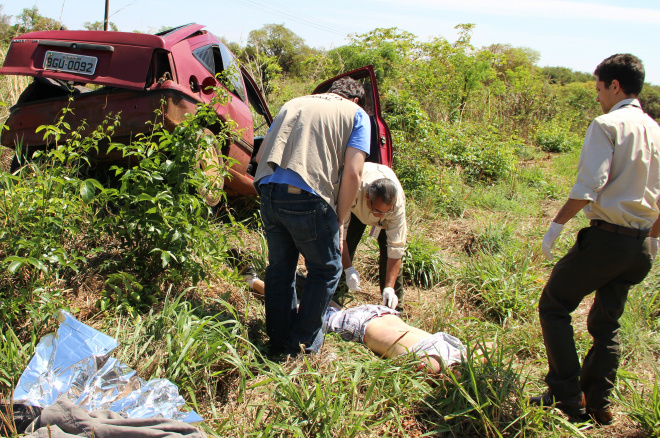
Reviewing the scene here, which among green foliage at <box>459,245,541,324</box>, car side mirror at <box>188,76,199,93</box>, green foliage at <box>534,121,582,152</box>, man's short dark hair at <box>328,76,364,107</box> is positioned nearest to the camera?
man's short dark hair at <box>328,76,364,107</box>

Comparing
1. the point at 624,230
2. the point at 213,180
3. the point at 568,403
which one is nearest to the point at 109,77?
the point at 213,180

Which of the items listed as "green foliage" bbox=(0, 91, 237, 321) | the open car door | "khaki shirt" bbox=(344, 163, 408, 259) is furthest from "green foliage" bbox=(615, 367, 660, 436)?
"green foliage" bbox=(0, 91, 237, 321)

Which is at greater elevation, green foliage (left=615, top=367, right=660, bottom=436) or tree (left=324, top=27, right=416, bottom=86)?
tree (left=324, top=27, right=416, bottom=86)

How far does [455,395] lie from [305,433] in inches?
33.6

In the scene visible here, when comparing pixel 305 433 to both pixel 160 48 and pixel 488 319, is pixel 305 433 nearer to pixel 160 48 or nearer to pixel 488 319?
pixel 488 319

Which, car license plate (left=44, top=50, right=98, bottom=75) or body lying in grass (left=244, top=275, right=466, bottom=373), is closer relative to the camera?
body lying in grass (left=244, top=275, right=466, bottom=373)

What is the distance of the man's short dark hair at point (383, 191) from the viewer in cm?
313

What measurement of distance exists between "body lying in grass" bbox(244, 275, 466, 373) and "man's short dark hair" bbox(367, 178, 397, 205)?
2.46ft

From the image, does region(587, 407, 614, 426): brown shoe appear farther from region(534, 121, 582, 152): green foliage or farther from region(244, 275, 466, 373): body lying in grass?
region(534, 121, 582, 152): green foliage

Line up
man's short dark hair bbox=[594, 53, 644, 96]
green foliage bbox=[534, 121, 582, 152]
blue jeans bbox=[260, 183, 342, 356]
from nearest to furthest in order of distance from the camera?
1. man's short dark hair bbox=[594, 53, 644, 96]
2. blue jeans bbox=[260, 183, 342, 356]
3. green foliage bbox=[534, 121, 582, 152]

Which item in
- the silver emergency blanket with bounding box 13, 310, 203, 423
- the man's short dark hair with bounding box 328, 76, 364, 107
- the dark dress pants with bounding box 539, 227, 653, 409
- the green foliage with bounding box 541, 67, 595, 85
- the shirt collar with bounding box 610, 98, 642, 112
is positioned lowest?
the silver emergency blanket with bounding box 13, 310, 203, 423

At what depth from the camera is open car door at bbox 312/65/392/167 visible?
412 cm

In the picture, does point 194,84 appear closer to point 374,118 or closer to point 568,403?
point 374,118

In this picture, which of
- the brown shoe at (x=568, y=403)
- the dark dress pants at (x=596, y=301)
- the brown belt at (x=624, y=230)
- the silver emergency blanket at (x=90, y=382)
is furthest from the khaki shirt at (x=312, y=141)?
the brown shoe at (x=568, y=403)
